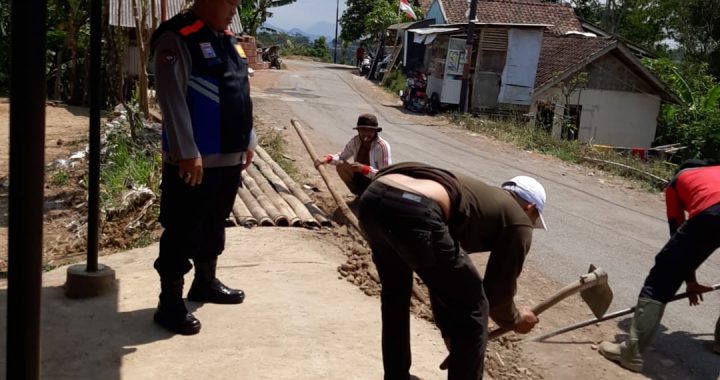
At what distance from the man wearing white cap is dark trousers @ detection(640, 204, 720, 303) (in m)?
1.52

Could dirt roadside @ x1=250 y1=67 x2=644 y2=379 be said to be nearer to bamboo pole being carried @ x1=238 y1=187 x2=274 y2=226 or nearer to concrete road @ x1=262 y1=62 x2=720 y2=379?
concrete road @ x1=262 y1=62 x2=720 y2=379

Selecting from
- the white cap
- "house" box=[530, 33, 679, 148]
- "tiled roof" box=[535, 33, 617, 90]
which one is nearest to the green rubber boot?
the white cap

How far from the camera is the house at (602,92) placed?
23031mm

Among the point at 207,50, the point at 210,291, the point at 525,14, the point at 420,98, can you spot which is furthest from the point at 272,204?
the point at 525,14

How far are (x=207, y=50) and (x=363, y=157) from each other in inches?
150

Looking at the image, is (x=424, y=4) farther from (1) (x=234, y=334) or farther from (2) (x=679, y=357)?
(1) (x=234, y=334)

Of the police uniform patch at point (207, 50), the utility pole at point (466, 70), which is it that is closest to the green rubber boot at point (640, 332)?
the police uniform patch at point (207, 50)

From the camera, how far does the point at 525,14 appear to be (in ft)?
103

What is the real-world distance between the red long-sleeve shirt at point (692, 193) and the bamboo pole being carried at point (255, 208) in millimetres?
3123

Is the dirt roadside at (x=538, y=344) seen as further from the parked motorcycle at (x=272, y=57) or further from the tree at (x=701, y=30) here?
the parked motorcycle at (x=272, y=57)

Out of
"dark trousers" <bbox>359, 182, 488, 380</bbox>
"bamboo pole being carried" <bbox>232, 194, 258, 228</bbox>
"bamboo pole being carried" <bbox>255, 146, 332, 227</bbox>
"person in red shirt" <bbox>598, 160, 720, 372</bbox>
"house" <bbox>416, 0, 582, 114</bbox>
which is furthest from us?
"house" <bbox>416, 0, 582, 114</bbox>

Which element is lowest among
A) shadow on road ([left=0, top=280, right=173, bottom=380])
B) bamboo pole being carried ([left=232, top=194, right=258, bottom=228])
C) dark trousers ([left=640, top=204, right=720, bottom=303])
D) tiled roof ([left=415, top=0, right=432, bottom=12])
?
shadow on road ([left=0, top=280, right=173, bottom=380])

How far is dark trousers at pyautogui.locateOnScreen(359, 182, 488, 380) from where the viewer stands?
278 centimetres

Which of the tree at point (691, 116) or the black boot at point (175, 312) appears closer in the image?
the black boot at point (175, 312)
